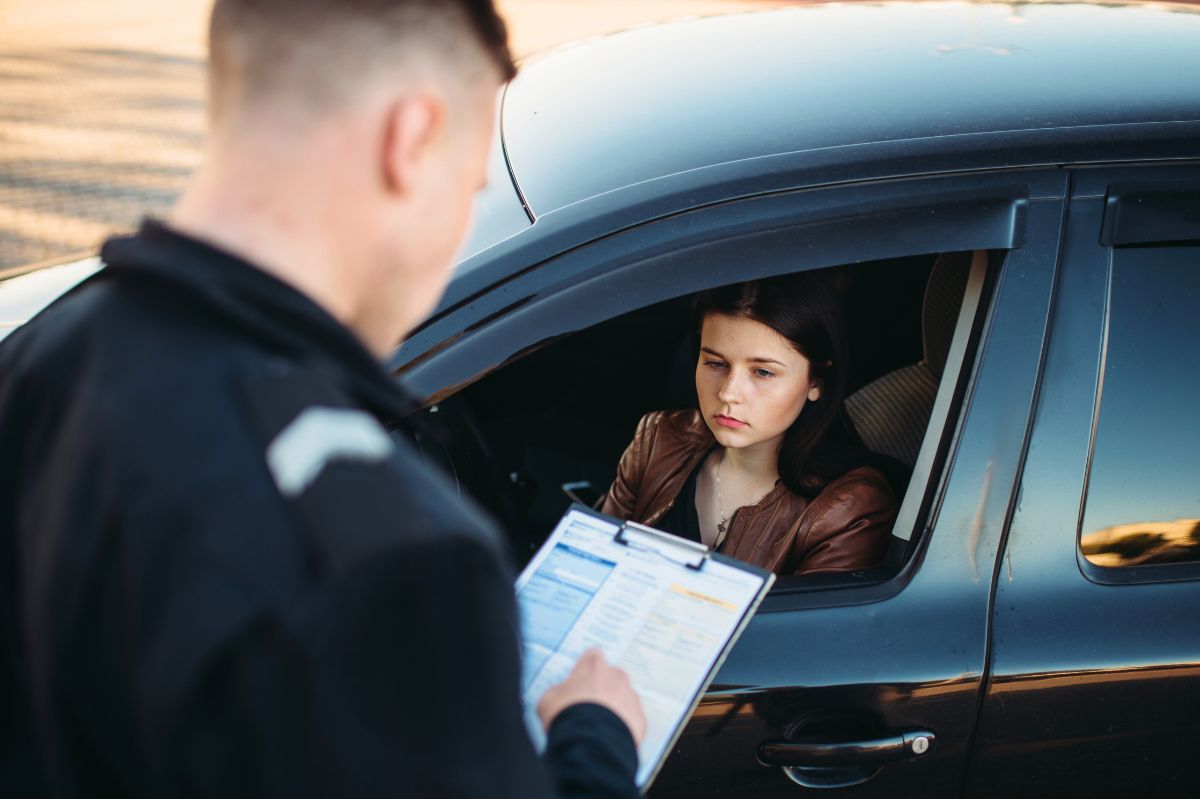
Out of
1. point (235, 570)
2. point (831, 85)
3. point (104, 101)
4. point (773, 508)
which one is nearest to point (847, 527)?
point (773, 508)

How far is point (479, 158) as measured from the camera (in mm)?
993

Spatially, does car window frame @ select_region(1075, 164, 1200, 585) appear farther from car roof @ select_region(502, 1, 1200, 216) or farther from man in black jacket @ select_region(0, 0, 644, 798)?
man in black jacket @ select_region(0, 0, 644, 798)

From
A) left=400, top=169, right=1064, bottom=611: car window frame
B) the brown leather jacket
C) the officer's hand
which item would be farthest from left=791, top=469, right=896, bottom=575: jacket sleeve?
the officer's hand

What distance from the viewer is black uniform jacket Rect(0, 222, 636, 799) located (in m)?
0.70

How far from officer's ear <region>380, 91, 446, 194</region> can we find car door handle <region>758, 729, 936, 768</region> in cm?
101

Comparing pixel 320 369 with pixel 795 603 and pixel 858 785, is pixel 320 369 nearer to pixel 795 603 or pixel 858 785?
pixel 795 603

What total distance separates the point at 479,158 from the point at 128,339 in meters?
0.35

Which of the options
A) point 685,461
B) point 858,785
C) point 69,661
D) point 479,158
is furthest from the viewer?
point 685,461

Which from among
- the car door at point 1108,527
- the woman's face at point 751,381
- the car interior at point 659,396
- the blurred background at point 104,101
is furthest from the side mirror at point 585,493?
the blurred background at point 104,101

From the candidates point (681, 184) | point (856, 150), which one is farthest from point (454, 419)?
point (856, 150)

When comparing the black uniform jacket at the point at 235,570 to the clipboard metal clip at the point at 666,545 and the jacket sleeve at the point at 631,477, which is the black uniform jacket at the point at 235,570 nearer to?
the clipboard metal clip at the point at 666,545

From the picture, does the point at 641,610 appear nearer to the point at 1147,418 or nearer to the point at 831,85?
the point at 1147,418

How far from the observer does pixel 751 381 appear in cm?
206

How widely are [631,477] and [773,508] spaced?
37cm
